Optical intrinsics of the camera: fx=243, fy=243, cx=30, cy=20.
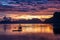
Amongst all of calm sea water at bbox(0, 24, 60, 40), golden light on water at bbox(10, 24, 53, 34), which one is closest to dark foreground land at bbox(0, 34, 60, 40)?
calm sea water at bbox(0, 24, 60, 40)

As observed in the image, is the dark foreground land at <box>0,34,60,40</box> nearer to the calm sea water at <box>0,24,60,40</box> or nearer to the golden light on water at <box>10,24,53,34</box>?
the calm sea water at <box>0,24,60,40</box>

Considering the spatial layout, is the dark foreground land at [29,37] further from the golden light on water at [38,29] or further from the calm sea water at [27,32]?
the golden light on water at [38,29]

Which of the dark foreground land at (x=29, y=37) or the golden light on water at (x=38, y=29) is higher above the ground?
the golden light on water at (x=38, y=29)

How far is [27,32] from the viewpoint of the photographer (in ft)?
Result: 17.1

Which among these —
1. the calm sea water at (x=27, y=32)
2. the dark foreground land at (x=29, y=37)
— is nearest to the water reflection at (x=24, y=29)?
the calm sea water at (x=27, y=32)

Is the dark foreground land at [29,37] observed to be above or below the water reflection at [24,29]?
below

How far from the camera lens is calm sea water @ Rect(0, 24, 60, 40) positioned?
4.71m

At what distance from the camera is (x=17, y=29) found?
5535 mm

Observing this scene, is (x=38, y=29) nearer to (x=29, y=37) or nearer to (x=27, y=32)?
(x=27, y=32)

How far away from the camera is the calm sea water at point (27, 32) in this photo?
4707 mm

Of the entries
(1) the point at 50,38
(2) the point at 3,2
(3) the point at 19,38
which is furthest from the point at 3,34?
(2) the point at 3,2

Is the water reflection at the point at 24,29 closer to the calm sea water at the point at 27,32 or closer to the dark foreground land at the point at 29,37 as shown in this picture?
the calm sea water at the point at 27,32

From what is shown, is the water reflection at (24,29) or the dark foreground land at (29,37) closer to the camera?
the dark foreground land at (29,37)

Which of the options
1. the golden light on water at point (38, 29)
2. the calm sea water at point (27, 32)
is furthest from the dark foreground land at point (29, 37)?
the golden light on water at point (38, 29)
